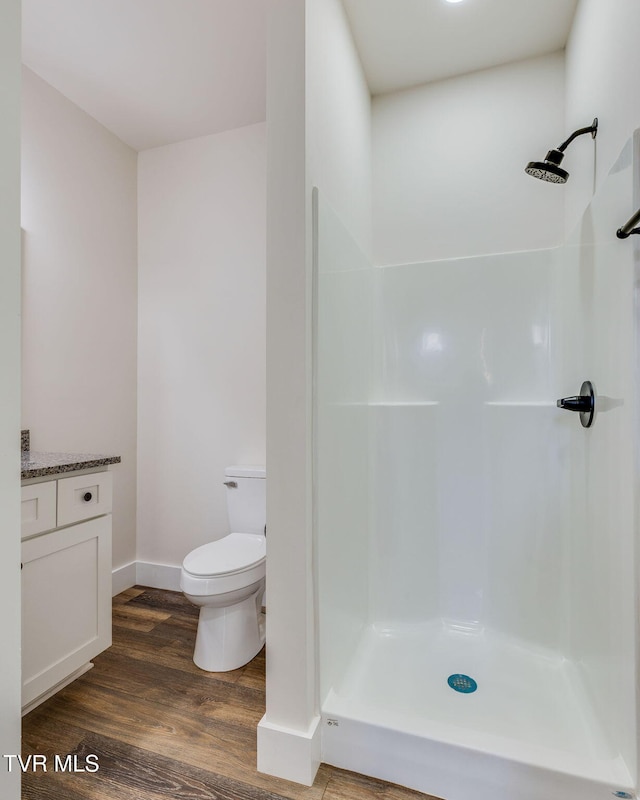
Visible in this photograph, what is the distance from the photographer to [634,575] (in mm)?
1095

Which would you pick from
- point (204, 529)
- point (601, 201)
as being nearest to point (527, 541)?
point (601, 201)

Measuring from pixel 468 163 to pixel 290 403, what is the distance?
1.56 meters

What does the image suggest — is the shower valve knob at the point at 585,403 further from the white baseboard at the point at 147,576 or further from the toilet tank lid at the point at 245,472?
the white baseboard at the point at 147,576

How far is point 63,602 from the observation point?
1.66m

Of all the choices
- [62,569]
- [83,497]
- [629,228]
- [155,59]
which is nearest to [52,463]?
[83,497]

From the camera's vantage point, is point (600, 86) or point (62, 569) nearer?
point (600, 86)

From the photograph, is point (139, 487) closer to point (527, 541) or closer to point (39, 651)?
point (39, 651)

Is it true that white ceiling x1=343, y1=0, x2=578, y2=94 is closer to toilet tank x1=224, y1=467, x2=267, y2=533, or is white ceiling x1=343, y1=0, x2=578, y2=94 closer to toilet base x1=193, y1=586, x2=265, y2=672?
toilet tank x1=224, y1=467, x2=267, y2=533

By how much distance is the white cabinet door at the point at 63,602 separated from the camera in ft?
5.01

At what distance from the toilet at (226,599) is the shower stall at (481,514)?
0.47 m

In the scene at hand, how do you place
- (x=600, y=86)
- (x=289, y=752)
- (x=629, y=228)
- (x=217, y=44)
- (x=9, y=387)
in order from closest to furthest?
(x=9, y=387)
(x=629, y=228)
(x=289, y=752)
(x=600, y=86)
(x=217, y=44)

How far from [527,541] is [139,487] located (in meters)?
2.17

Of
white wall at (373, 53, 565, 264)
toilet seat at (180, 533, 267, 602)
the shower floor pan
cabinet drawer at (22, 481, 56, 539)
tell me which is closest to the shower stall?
the shower floor pan

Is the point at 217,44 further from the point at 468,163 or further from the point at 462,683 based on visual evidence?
the point at 462,683
